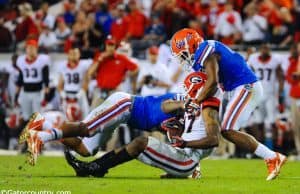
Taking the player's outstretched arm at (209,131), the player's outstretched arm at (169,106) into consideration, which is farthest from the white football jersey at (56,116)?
the player's outstretched arm at (209,131)

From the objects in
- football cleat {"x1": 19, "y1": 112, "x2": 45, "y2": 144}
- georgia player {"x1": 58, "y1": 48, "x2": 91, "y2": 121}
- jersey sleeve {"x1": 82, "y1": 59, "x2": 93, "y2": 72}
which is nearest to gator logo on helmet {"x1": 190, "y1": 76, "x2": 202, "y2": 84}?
football cleat {"x1": 19, "y1": 112, "x2": 45, "y2": 144}

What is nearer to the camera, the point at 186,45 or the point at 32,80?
the point at 186,45

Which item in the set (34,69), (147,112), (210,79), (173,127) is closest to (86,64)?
(34,69)

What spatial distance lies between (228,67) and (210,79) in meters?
0.61

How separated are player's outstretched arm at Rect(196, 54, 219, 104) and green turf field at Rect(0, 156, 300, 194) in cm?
86

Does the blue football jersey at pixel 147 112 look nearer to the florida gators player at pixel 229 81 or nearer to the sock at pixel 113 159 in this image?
the florida gators player at pixel 229 81

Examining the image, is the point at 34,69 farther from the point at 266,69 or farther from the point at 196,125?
the point at 196,125

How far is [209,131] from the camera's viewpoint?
381 inches

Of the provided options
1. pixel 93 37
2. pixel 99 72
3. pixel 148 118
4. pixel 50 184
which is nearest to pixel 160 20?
pixel 93 37

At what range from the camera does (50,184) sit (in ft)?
30.0

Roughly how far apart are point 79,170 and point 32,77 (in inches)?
287

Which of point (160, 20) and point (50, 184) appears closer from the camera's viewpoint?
point (50, 184)

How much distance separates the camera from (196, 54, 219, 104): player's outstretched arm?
31.8 feet

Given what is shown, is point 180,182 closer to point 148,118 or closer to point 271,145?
point 148,118
